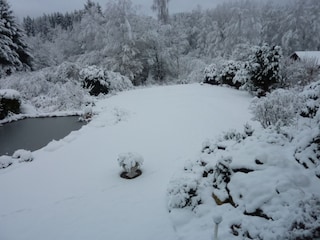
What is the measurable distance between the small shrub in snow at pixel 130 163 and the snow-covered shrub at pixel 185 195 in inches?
45.4

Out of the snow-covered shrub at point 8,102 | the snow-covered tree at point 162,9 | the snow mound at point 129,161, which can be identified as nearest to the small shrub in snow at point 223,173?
the snow mound at point 129,161

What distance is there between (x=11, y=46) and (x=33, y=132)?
52.2ft

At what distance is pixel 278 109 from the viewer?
538 centimetres

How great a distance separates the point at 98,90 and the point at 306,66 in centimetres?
1189

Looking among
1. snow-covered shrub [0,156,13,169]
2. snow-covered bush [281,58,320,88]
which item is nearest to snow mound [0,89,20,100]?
snow-covered shrub [0,156,13,169]

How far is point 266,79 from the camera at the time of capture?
35.6 ft

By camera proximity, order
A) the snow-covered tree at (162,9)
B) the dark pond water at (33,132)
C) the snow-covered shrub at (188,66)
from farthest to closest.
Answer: the snow-covered tree at (162,9) → the snow-covered shrub at (188,66) → the dark pond water at (33,132)

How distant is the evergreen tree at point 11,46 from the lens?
62.3 ft

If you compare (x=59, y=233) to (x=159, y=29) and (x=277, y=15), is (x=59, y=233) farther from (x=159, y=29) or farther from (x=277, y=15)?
(x=277, y=15)

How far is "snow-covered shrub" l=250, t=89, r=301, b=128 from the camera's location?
524 cm

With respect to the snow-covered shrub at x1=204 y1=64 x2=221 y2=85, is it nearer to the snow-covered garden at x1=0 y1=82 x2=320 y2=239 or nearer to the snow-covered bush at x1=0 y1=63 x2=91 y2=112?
the snow-covered bush at x1=0 y1=63 x2=91 y2=112

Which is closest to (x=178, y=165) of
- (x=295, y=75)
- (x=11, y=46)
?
(x=295, y=75)

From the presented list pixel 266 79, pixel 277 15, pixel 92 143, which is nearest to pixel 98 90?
pixel 92 143

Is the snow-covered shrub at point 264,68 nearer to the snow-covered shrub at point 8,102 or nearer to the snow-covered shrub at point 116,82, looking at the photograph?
the snow-covered shrub at point 116,82
